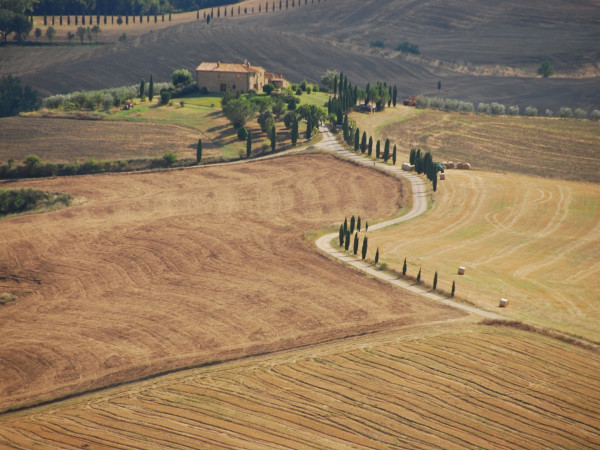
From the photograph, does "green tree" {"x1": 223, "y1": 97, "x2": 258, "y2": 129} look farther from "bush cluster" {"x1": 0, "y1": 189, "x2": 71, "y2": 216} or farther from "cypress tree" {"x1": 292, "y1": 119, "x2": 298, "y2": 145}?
"bush cluster" {"x1": 0, "y1": 189, "x2": 71, "y2": 216}

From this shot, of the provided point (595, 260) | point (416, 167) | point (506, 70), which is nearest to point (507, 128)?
point (416, 167)

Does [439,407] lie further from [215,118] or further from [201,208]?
[215,118]

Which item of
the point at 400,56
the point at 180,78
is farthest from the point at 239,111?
the point at 400,56

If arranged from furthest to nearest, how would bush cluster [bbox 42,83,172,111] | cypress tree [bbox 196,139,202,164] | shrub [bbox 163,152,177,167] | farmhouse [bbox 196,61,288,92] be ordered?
farmhouse [bbox 196,61,288,92], bush cluster [bbox 42,83,172,111], cypress tree [bbox 196,139,202,164], shrub [bbox 163,152,177,167]

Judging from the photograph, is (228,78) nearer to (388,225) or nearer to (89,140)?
(89,140)

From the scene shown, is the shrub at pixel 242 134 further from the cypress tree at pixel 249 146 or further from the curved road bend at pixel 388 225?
the curved road bend at pixel 388 225

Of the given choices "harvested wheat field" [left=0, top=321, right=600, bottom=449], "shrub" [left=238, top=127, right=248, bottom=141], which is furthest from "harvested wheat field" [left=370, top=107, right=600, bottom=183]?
"harvested wheat field" [left=0, top=321, right=600, bottom=449]
